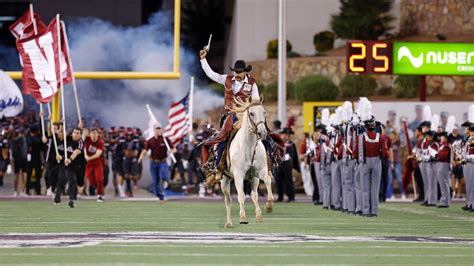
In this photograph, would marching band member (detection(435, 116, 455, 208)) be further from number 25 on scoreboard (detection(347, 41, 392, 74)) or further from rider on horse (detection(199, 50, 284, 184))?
rider on horse (detection(199, 50, 284, 184))

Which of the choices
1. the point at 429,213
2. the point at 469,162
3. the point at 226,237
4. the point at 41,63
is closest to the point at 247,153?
the point at 226,237

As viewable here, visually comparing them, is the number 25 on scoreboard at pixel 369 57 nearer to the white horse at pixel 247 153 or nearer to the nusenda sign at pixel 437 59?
the nusenda sign at pixel 437 59

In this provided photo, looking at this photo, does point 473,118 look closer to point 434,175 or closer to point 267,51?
point 434,175

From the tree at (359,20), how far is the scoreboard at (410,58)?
1201 cm

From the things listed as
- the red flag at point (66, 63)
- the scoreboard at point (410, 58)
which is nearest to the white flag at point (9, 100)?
the red flag at point (66, 63)

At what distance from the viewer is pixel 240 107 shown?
21.6 metres

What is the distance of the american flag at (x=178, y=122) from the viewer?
41434 mm

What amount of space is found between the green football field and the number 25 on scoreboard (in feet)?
35.9

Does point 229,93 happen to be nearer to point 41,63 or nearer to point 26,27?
point 41,63

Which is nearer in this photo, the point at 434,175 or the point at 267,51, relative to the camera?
the point at 434,175

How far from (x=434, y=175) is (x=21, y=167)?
39.3 feet

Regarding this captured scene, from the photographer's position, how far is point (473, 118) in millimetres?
29219

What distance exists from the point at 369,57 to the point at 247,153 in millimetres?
17014

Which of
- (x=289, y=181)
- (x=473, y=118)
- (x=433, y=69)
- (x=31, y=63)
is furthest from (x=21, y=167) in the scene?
(x=473, y=118)
